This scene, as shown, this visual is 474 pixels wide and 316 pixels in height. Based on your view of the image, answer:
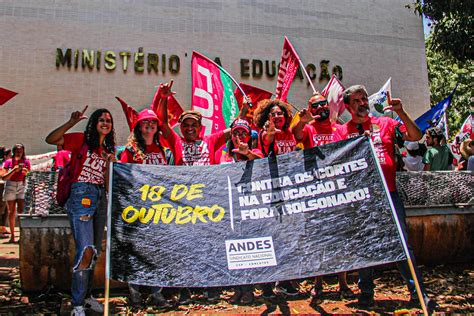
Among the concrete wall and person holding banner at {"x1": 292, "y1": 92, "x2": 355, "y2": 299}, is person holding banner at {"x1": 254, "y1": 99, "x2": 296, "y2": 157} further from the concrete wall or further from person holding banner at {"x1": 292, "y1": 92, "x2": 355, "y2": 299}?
the concrete wall

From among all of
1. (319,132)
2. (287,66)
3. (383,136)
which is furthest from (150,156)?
(287,66)

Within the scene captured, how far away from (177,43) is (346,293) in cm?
1114

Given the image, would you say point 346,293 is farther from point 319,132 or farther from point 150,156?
point 150,156

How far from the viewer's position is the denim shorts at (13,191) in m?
7.63

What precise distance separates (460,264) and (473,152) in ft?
7.32

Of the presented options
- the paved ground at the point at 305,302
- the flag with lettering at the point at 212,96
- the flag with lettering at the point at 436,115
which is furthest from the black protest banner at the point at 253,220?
the flag with lettering at the point at 436,115

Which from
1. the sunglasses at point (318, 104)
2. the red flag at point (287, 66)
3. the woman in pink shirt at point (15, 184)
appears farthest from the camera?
the woman in pink shirt at point (15, 184)

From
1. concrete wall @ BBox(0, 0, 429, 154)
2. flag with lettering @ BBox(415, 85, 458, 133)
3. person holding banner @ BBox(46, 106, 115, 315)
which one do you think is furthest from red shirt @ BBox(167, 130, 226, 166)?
concrete wall @ BBox(0, 0, 429, 154)

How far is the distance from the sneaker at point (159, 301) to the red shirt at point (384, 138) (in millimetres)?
2354

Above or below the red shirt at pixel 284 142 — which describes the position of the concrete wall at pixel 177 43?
above

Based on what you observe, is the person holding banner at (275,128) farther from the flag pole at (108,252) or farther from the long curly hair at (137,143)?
the flag pole at (108,252)

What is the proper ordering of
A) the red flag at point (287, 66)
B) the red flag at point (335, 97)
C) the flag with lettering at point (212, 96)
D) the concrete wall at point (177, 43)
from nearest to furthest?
the red flag at point (287, 66)
the flag with lettering at point (212, 96)
the red flag at point (335, 97)
the concrete wall at point (177, 43)

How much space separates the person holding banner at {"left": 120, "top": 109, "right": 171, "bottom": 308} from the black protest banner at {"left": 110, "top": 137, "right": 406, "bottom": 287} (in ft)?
1.68

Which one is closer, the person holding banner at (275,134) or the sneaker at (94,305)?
the sneaker at (94,305)
